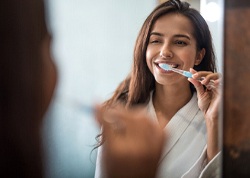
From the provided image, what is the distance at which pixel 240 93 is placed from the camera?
2.13 ft

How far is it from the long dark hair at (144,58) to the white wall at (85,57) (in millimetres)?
19

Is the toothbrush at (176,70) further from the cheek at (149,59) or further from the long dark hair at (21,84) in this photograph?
the long dark hair at (21,84)

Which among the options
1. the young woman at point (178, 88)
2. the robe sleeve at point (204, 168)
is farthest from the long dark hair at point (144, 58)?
the robe sleeve at point (204, 168)

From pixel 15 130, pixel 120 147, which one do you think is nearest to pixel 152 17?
pixel 120 147

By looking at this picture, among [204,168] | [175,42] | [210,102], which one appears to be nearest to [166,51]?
[175,42]

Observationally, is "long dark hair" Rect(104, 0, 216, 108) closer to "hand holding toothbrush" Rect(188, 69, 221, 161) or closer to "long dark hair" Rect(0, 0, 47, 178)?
"hand holding toothbrush" Rect(188, 69, 221, 161)

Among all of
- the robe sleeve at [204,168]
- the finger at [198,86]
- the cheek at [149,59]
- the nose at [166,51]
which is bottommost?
the robe sleeve at [204,168]

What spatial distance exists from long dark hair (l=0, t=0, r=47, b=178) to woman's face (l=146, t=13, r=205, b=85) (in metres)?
0.26

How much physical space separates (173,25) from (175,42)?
0.12 ft

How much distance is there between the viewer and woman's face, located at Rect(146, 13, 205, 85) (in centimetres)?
70

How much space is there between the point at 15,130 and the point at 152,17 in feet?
1.29

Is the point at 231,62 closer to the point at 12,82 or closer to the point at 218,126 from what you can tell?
the point at 218,126

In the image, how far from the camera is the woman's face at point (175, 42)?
701 mm

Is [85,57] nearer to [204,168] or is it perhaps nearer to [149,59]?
[149,59]
